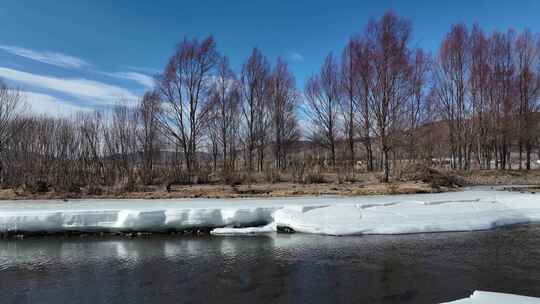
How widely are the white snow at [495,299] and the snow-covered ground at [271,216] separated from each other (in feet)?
15.0

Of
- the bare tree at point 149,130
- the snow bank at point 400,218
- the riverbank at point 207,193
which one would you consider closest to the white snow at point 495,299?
the snow bank at point 400,218

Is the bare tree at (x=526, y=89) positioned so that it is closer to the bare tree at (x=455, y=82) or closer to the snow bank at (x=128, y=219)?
the bare tree at (x=455, y=82)

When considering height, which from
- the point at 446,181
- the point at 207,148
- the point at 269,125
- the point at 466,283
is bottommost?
the point at 466,283

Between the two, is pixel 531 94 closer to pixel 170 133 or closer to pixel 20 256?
pixel 170 133

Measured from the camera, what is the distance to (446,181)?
17219mm

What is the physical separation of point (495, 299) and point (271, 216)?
663cm

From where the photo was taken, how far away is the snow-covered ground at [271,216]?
1015 centimetres

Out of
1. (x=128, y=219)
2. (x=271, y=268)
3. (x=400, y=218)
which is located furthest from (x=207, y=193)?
(x=271, y=268)

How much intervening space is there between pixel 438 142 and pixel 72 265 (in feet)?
93.0

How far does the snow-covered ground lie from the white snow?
4.57 m

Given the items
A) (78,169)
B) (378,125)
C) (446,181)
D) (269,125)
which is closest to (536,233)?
(446,181)

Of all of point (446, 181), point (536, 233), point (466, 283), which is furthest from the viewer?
point (446, 181)

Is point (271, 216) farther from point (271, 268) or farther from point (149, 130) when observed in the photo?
point (149, 130)

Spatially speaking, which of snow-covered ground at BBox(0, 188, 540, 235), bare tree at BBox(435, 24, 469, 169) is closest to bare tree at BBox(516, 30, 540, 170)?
bare tree at BBox(435, 24, 469, 169)
